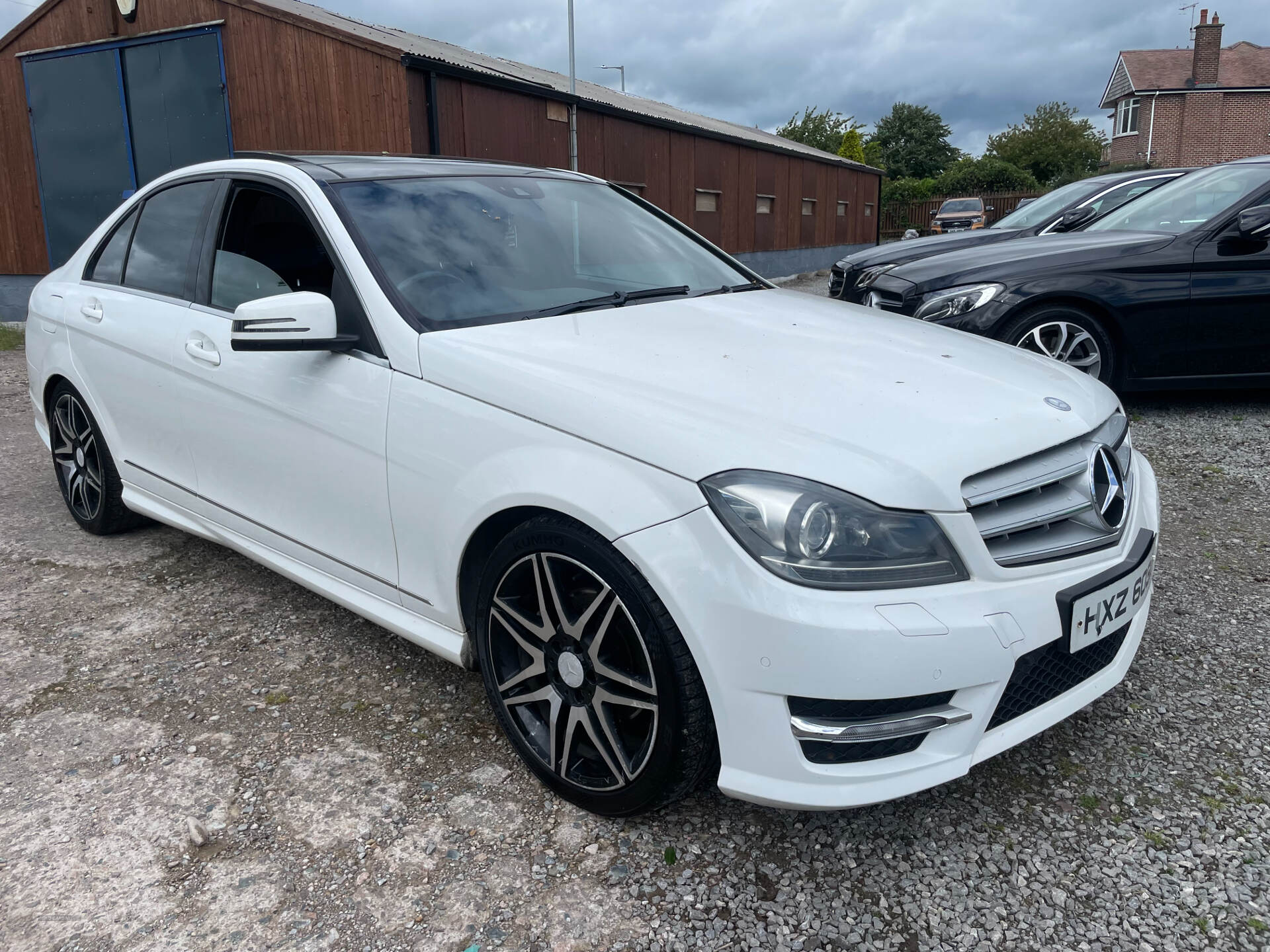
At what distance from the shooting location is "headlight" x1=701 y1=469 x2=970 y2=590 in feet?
5.89

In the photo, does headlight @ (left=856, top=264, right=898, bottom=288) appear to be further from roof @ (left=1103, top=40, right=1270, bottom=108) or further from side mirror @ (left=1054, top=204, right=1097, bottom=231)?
roof @ (left=1103, top=40, right=1270, bottom=108)

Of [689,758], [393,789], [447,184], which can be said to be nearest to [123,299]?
[447,184]

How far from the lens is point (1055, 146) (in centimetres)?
5081

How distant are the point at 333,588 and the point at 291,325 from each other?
0.80m

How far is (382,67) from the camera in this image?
34.4 feet

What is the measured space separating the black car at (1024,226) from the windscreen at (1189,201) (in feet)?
1.11

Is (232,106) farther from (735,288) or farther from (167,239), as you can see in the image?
(735,288)

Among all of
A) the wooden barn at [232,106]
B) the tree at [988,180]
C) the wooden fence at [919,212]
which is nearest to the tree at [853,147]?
the tree at [988,180]

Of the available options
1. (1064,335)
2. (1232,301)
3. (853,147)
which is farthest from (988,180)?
(1064,335)

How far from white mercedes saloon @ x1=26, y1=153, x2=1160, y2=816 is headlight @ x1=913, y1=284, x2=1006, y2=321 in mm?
2557

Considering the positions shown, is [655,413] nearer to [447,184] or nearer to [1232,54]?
[447,184]

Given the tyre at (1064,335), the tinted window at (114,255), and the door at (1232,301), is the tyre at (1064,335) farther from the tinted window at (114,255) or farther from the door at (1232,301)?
the tinted window at (114,255)

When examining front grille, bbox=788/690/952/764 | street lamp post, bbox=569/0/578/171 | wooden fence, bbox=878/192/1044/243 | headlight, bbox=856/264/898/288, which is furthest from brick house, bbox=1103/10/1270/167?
front grille, bbox=788/690/952/764

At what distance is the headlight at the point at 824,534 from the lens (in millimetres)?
1795
